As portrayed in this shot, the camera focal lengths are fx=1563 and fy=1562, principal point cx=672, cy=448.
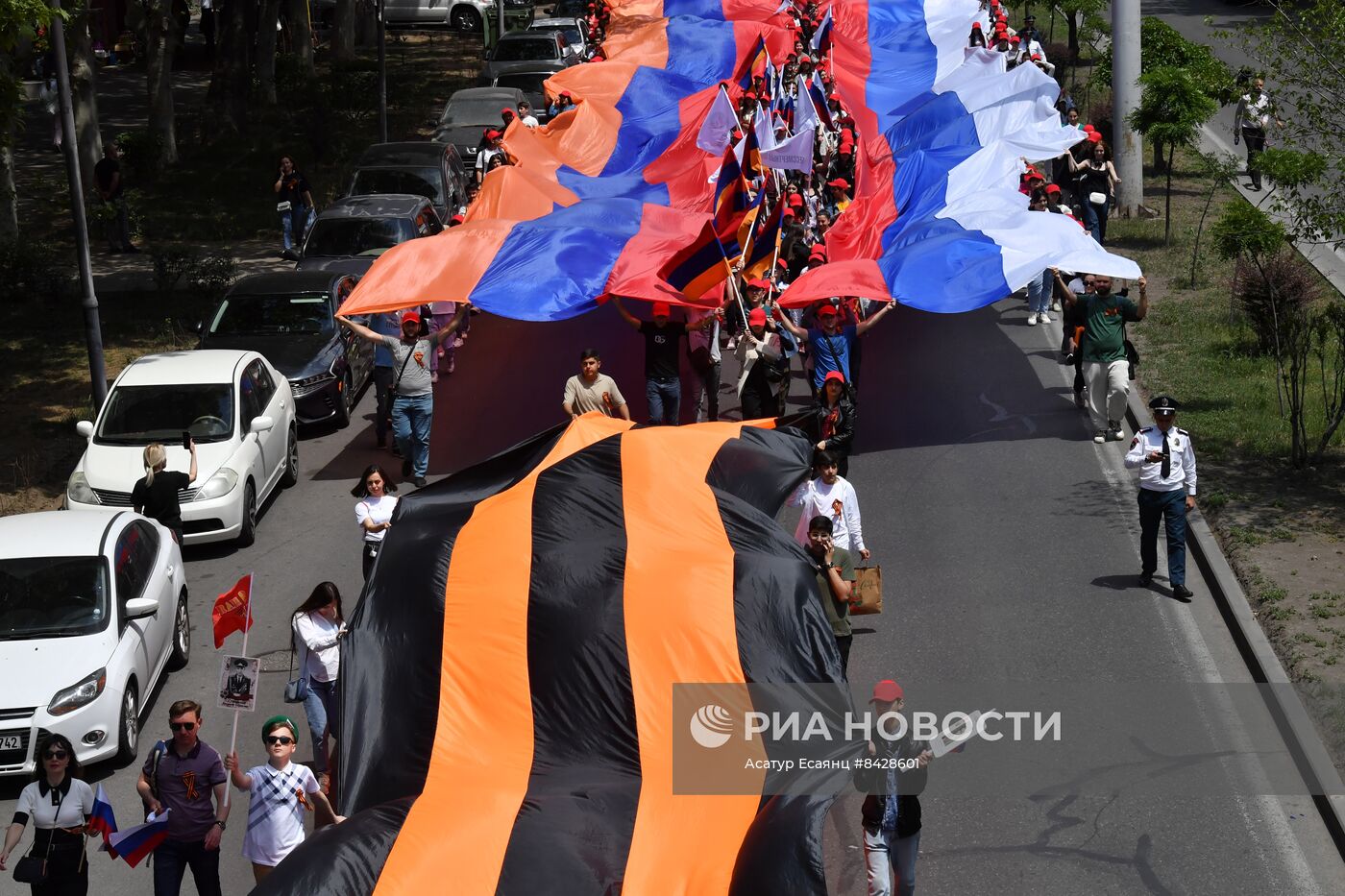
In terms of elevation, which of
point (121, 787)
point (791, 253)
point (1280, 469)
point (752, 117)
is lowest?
point (121, 787)

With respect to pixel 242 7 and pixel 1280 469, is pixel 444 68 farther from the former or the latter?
pixel 1280 469

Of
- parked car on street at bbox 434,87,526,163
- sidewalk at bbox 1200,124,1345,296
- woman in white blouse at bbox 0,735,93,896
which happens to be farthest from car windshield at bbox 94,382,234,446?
parked car on street at bbox 434,87,526,163

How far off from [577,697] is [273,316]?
11172 millimetres

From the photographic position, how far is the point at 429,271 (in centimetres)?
1652

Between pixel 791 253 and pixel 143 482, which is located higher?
pixel 791 253

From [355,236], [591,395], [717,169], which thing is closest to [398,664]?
[591,395]

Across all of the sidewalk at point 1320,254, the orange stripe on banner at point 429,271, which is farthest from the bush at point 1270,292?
the orange stripe on banner at point 429,271

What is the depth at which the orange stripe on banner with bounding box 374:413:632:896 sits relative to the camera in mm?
7777

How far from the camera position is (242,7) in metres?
33.1

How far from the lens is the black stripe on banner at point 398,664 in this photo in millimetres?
8883

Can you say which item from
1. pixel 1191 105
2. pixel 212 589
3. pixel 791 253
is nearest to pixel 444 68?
pixel 1191 105

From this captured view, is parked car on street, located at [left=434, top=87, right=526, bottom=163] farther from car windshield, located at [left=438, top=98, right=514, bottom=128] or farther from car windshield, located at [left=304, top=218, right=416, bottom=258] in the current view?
car windshield, located at [left=304, top=218, right=416, bottom=258]

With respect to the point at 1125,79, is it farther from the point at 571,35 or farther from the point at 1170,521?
the point at 571,35

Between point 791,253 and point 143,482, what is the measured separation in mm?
7705
